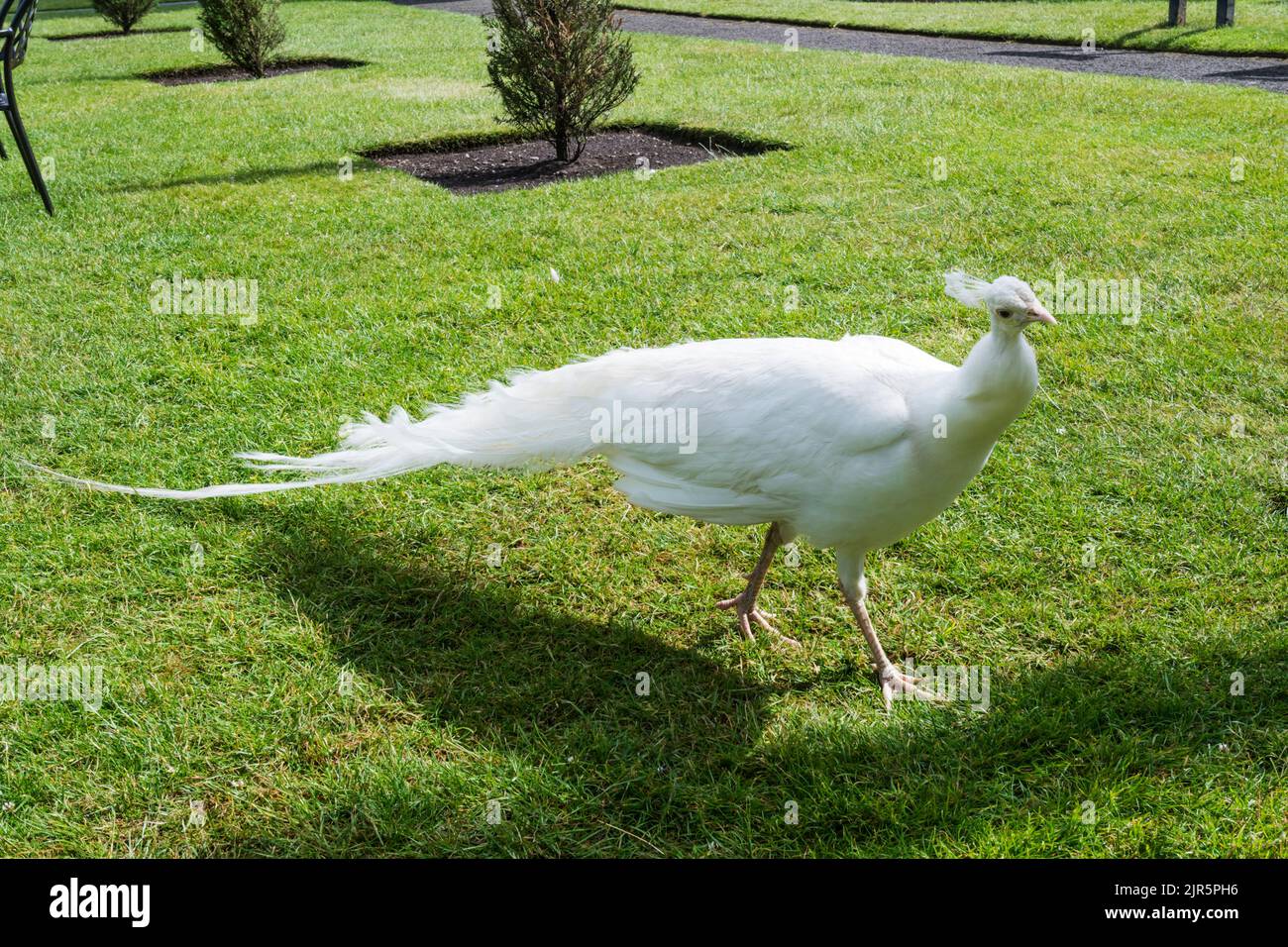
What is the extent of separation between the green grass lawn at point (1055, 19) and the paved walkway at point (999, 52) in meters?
0.28

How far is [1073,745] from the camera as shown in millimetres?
3061

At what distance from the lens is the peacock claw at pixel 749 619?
3.61 m

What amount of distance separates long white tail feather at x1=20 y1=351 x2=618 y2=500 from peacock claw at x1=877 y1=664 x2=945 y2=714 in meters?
1.21

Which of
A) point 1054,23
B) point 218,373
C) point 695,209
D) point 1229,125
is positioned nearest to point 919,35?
point 1054,23

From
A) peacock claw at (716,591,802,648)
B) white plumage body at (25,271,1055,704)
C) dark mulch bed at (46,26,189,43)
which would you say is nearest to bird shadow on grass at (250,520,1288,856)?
peacock claw at (716,591,802,648)

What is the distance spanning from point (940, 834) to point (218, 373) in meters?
4.13

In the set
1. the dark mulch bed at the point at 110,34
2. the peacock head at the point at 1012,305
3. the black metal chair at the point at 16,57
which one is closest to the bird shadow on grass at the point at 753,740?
the peacock head at the point at 1012,305

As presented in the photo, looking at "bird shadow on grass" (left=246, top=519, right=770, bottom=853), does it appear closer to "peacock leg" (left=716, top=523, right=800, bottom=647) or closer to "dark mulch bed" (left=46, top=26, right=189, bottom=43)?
"peacock leg" (left=716, top=523, right=800, bottom=647)

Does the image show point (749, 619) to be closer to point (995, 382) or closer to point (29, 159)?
point (995, 382)

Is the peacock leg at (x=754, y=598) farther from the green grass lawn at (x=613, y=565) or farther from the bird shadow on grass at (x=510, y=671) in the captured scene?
the bird shadow on grass at (x=510, y=671)

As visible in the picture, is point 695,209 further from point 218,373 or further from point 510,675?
point 510,675

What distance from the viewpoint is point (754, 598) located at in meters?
3.66

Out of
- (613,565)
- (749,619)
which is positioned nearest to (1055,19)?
(613,565)

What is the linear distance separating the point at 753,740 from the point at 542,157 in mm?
7440
